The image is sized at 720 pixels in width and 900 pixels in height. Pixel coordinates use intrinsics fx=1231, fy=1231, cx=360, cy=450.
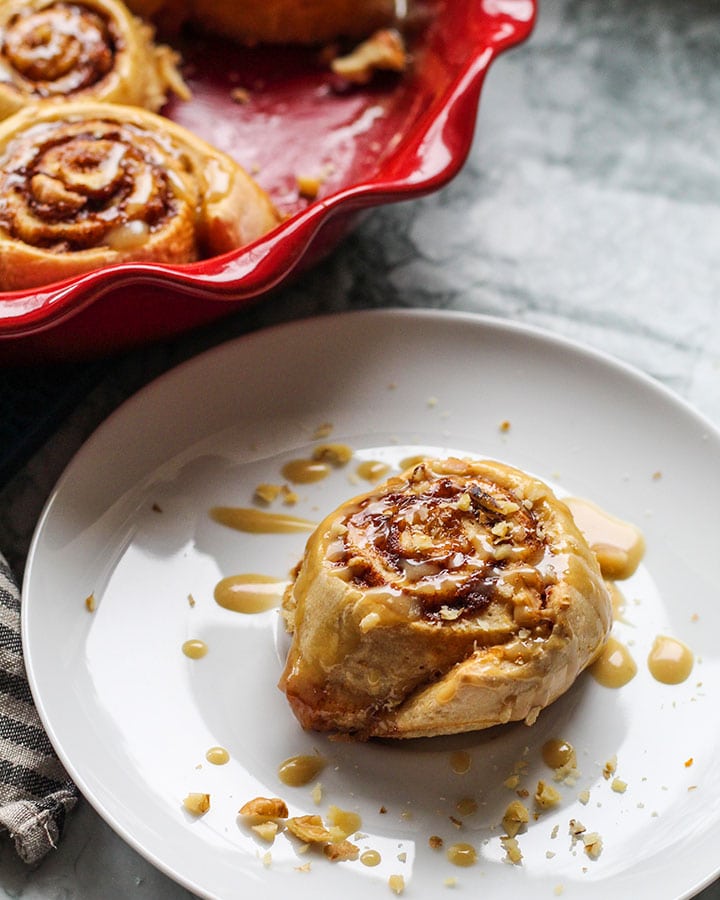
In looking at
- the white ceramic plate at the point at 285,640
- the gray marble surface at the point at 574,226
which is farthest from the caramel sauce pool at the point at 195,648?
the gray marble surface at the point at 574,226

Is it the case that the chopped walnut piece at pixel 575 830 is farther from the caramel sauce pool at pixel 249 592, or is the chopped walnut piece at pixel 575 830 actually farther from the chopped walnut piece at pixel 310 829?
the caramel sauce pool at pixel 249 592

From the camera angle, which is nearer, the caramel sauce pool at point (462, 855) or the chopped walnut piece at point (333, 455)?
the caramel sauce pool at point (462, 855)

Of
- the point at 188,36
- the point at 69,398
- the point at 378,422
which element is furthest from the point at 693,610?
the point at 188,36

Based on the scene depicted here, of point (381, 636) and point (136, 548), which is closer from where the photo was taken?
point (381, 636)

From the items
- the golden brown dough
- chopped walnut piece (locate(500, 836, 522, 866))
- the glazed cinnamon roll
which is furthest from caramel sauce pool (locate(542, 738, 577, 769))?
the golden brown dough

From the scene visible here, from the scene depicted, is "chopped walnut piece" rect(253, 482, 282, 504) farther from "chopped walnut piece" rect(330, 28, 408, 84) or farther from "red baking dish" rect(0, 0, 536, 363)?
"chopped walnut piece" rect(330, 28, 408, 84)

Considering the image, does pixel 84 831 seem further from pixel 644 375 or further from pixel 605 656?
pixel 644 375
